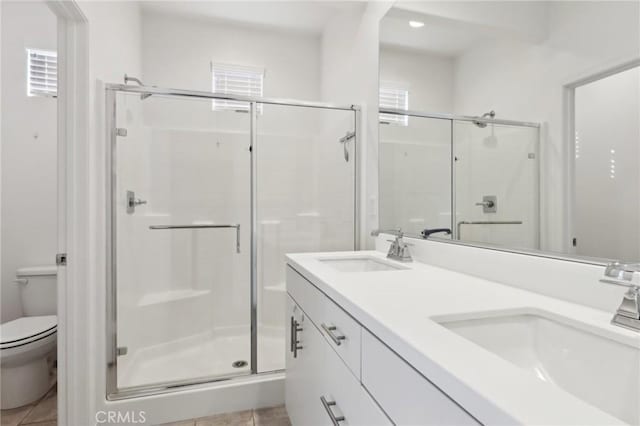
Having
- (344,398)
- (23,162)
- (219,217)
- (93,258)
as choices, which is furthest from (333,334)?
(23,162)

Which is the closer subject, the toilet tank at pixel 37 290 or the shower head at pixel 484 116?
the shower head at pixel 484 116

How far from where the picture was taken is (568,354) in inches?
25.8

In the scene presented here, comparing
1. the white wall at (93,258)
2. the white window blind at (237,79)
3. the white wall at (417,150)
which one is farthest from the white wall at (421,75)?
the white window blind at (237,79)

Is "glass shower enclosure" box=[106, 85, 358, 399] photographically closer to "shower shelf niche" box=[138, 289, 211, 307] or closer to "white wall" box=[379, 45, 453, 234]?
"shower shelf niche" box=[138, 289, 211, 307]

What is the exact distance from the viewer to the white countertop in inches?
14.7

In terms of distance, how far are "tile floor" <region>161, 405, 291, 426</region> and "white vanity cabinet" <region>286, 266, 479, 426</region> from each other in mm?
265

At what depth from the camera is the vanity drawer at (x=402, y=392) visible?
47 centimetres

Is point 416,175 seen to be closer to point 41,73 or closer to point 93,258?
point 93,258

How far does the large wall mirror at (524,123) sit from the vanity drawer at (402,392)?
0.58 meters

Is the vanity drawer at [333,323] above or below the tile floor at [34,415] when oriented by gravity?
above

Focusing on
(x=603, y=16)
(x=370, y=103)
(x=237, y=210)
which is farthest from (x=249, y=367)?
(x=603, y=16)

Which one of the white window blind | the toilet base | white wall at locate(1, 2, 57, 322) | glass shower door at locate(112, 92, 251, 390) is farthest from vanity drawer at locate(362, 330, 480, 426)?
the white window blind

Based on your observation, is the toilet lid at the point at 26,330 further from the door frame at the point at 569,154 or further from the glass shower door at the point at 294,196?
the door frame at the point at 569,154

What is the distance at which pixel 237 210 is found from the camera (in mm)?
2459
